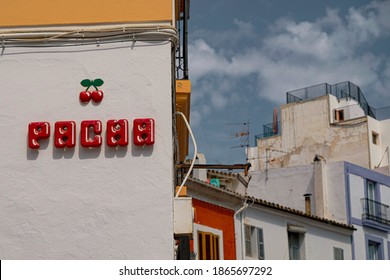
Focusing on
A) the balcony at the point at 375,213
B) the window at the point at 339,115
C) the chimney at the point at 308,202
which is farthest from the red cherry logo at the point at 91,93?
the window at the point at 339,115

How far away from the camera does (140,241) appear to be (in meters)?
12.7

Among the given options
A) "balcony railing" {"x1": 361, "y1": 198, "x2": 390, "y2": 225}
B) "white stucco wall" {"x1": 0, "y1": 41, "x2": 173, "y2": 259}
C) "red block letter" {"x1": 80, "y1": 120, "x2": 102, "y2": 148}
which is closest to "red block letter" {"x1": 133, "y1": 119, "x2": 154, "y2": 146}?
"white stucco wall" {"x1": 0, "y1": 41, "x2": 173, "y2": 259}

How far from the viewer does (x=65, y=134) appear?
13.1 m

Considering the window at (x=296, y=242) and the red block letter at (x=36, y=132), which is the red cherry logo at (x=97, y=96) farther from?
the window at (x=296, y=242)

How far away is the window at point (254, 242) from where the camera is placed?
32688 mm

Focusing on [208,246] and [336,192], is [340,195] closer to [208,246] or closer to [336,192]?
[336,192]

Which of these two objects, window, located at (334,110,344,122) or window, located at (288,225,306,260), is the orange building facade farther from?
window, located at (334,110,344,122)

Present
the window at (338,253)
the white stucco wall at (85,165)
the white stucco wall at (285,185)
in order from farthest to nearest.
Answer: the white stucco wall at (285,185) < the window at (338,253) < the white stucco wall at (85,165)

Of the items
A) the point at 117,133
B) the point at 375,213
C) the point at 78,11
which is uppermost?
the point at 78,11

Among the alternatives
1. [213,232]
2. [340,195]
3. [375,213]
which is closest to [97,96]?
[213,232]

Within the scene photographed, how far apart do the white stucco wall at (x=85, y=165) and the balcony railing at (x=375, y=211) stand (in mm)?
30148

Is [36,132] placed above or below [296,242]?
above

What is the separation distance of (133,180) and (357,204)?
99.8 ft

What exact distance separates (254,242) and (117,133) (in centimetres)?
2057
